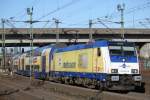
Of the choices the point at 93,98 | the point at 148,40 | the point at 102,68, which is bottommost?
the point at 93,98

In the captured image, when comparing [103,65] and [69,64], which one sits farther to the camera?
[69,64]

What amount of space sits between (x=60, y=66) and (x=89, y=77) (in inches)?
366

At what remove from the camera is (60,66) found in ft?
129

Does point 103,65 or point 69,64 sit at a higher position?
point 69,64

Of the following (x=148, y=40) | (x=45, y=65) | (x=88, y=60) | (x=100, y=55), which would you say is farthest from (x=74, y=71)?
(x=148, y=40)

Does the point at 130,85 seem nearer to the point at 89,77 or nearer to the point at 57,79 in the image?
the point at 89,77

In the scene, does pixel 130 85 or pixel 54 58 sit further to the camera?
pixel 54 58

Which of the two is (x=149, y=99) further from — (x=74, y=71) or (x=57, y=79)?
(x=57, y=79)

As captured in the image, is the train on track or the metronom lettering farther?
the metronom lettering

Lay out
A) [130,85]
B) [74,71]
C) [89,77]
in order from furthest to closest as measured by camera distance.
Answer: [74,71]
[89,77]
[130,85]

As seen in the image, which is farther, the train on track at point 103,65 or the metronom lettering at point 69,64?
the metronom lettering at point 69,64

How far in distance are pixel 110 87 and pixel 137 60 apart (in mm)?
2851

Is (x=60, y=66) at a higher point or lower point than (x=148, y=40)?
lower

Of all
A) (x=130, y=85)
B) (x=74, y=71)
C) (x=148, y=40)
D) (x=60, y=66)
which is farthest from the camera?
(x=148, y=40)
